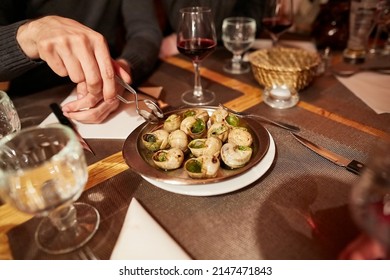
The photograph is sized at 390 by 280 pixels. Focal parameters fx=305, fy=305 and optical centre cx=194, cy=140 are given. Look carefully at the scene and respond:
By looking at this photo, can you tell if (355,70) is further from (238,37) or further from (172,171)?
(172,171)

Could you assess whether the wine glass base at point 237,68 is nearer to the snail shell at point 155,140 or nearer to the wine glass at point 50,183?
the snail shell at point 155,140

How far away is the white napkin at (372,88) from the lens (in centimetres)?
68

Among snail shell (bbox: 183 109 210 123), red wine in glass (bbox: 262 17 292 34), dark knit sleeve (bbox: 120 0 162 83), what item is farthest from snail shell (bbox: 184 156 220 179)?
red wine in glass (bbox: 262 17 292 34)

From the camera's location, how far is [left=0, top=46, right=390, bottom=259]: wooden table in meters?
0.38

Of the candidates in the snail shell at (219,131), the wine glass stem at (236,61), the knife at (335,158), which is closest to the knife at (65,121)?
the snail shell at (219,131)

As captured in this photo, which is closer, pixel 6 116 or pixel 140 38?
pixel 6 116

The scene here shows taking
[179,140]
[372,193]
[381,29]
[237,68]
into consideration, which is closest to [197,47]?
[237,68]

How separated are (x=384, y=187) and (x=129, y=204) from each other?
0.32 meters

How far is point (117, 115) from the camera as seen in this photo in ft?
2.16

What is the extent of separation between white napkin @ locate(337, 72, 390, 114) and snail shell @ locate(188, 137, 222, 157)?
0.40 meters

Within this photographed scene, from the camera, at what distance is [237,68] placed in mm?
882

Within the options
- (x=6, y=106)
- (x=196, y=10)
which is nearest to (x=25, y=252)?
(x=6, y=106)

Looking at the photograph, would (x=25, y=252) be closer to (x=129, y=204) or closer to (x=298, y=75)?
(x=129, y=204)

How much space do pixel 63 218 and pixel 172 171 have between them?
165 mm
